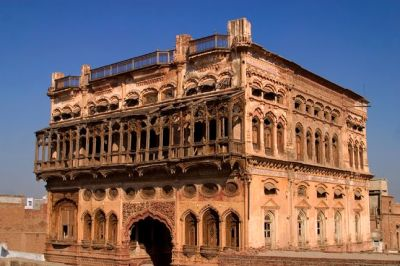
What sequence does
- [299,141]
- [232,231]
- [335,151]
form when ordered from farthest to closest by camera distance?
[335,151]
[299,141]
[232,231]

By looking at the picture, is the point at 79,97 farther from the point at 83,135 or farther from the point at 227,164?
the point at 227,164

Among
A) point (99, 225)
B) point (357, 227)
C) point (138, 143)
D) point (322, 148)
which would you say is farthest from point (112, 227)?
point (357, 227)

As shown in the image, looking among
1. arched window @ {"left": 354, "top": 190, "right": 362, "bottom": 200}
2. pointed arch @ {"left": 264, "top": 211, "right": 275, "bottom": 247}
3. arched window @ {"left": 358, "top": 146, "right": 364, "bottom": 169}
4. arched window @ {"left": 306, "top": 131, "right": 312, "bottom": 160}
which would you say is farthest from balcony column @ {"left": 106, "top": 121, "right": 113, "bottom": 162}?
arched window @ {"left": 358, "top": 146, "right": 364, "bottom": 169}

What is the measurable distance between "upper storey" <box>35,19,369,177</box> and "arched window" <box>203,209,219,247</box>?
315 centimetres

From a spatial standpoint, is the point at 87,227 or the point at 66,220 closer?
the point at 87,227

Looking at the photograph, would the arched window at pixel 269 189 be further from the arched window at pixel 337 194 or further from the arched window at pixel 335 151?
the arched window at pixel 335 151

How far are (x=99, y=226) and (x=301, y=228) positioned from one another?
1208 cm

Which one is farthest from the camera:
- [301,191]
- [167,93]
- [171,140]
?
[167,93]

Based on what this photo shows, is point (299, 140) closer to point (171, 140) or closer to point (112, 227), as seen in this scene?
point (171, 140)

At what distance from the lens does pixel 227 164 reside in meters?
24.9

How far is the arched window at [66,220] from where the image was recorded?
110 feet

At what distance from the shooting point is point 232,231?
25.3 m

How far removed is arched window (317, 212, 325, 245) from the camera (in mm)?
30984

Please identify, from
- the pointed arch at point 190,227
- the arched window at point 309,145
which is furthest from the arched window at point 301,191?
the pointed arch at point 190,227
